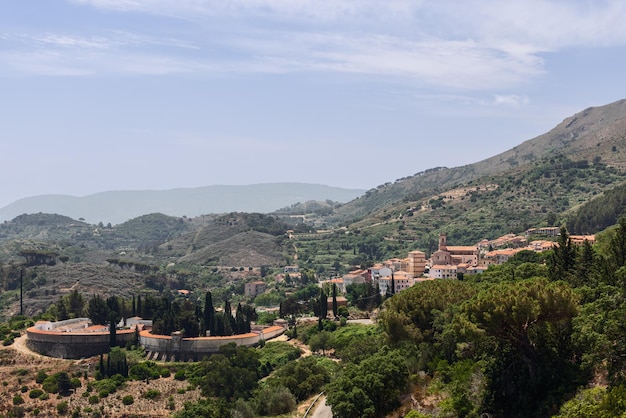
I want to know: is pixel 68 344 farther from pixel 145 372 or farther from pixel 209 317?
pixel 209 317

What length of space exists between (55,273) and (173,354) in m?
73.8

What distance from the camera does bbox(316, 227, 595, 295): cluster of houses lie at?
109m

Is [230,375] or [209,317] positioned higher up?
[209,317]

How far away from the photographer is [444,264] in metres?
118

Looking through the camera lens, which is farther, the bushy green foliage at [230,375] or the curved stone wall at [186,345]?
the curved stone wall at [186,345]

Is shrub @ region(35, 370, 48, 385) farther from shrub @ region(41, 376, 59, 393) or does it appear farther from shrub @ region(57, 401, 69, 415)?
shrub @ region(57, 401, 69, 415)

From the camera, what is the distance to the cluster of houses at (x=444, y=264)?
108812 mm

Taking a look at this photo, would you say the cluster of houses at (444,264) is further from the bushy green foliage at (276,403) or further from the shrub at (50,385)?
the bushy green foliage at (276,403)

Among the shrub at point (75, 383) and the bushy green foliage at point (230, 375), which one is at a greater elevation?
the bushy green foliage at point (230, 375)

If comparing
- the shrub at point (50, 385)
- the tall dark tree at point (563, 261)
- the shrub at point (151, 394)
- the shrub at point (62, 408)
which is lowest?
the shrub at point (62, 408)

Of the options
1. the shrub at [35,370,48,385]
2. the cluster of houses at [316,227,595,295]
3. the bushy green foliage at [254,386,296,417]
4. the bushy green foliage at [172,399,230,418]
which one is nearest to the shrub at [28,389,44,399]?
the shrub at [35,370,48,385]

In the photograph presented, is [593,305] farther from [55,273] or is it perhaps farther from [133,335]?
[55,273]

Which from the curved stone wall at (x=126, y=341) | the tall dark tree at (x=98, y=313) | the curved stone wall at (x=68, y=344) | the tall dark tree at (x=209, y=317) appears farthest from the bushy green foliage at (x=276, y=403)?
the tall dark tree at (x=98, y=313)

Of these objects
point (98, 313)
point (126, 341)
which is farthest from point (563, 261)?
point (98, 313)
